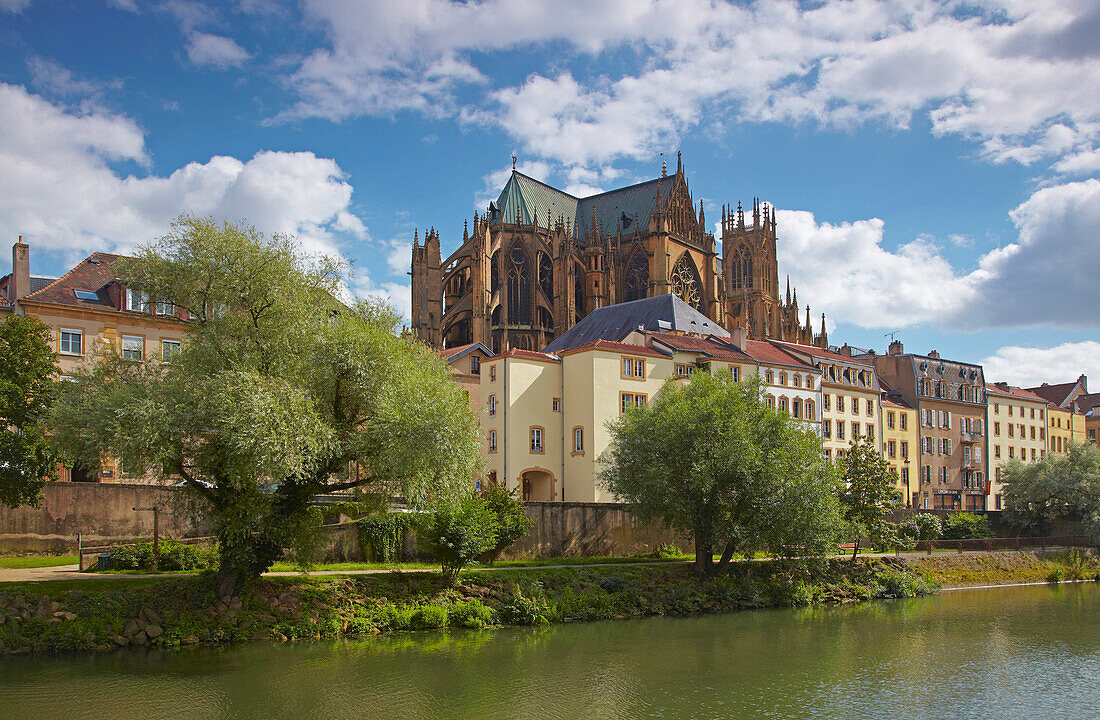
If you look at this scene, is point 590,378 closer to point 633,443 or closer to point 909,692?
point 633,443

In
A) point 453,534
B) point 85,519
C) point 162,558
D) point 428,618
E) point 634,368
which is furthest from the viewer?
point 634,368

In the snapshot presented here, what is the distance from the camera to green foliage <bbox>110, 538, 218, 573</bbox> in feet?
114

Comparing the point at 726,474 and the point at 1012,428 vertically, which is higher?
the point at 1012,428

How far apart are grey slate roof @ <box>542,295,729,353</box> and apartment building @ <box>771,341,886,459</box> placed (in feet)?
21.2

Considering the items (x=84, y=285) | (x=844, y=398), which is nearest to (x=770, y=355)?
(x=844, y=398)

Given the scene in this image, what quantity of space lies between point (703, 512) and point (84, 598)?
2510 cm

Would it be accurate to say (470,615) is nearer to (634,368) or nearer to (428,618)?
(428,618)

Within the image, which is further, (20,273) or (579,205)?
(579,205)

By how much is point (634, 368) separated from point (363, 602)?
27.7m

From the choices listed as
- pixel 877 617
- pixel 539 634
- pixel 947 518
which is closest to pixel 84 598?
pixel 539 634

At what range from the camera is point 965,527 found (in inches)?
2645

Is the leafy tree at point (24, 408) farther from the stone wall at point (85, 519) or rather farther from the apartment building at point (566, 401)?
the apartment building at point (566, 401)

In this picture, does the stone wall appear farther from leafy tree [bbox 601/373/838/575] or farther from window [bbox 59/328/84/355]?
leafy tree [bbox 601/373/838/575]

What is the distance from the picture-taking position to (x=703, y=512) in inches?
1695
